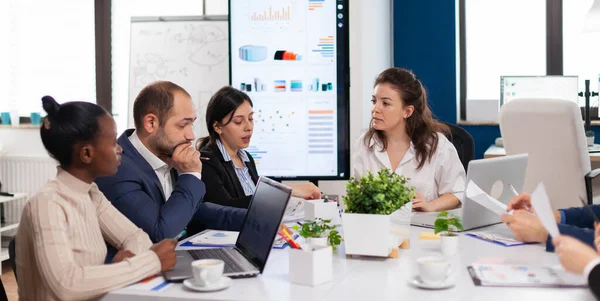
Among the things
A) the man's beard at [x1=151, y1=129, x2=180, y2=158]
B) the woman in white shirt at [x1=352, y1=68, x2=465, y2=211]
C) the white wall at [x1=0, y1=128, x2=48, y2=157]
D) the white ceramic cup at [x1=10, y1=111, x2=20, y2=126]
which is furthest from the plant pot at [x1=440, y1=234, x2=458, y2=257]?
the white ceramic cup at [x1=10, y1=111, x2=20, y2=126]

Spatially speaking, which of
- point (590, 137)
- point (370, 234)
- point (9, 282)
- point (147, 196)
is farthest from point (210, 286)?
point (590, 137)

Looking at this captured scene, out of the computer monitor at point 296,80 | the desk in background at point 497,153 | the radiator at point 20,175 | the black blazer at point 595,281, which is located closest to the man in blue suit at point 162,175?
the black blazer at point 595,281

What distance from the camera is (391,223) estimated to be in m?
1.85

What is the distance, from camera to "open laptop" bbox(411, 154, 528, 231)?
2.21 meters

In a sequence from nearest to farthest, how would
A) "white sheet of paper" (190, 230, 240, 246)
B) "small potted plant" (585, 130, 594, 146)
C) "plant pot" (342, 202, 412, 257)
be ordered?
"plant pot" (342, 202, 412, 257) < "white sheet of paper" (190, 230, 240, 246) < "small potted plant" (585, 130, 594, 146)

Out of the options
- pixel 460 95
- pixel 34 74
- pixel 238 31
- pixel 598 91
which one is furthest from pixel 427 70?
pixel 34 74

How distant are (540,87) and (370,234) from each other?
3897 millimetres

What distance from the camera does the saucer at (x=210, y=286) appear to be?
154 centimetres

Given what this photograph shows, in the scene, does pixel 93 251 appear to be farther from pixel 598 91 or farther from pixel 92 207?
pixel 598 91

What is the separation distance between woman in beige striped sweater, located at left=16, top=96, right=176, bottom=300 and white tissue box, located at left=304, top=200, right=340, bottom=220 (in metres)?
0.69

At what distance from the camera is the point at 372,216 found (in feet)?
6.01

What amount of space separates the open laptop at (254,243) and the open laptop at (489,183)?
678 millimetres

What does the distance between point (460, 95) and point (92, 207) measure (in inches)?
182

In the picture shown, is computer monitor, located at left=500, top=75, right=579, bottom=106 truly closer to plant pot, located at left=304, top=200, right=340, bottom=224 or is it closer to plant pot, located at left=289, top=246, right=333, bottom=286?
plant pot, located at left=304, top=200, right=340, bottom=224
